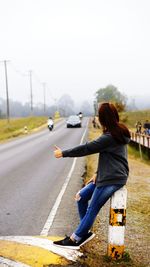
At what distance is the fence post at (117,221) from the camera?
497cm

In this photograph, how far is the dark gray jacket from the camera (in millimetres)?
4919

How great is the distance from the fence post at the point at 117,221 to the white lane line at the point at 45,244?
0.47m

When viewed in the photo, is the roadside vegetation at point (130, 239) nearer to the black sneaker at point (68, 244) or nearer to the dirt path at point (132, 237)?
the dirt path at point (132, 237)

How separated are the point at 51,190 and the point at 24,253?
5.34 metres

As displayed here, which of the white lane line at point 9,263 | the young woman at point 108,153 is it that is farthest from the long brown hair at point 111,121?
the white lane line at point 9,263

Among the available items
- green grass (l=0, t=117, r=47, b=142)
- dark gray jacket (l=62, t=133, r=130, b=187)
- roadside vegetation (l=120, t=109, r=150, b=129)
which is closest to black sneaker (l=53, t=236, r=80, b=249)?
dark gray jacket (l=62, t=133, r=130, b=187)

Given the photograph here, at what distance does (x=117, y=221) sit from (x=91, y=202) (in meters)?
0.40

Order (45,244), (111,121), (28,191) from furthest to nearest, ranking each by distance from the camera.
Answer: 1. (28,191)
2. (45,244)
3. (111,121)

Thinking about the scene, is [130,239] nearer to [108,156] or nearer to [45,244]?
[45,244]

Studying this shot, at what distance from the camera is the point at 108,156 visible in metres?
5.00

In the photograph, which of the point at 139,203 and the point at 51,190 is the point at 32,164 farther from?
the point at 139,203

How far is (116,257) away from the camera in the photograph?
16.6 ft

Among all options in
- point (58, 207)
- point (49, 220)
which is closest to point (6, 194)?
point (58, 207)

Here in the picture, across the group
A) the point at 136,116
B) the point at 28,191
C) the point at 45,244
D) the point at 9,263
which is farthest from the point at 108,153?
the point at 136,116
